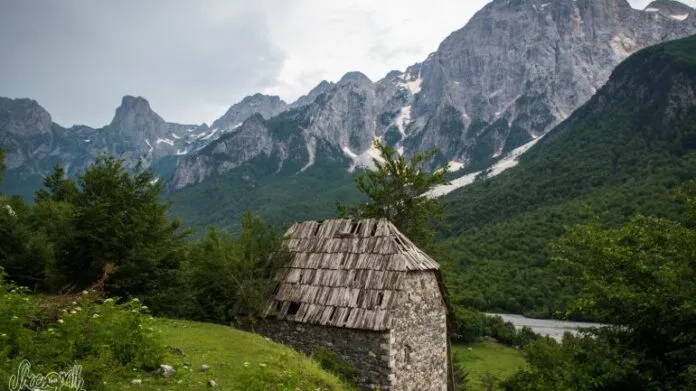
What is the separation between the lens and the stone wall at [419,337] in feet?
55.9

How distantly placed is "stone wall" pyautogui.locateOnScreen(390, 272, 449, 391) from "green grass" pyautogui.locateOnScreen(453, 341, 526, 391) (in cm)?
2373

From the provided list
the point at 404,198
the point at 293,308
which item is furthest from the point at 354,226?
the point at 404,198

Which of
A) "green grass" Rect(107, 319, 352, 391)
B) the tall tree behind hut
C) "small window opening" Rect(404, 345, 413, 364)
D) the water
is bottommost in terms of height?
the water

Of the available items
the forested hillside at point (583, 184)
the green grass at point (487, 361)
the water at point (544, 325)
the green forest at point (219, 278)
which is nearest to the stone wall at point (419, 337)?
the green forest at point (219, 278)

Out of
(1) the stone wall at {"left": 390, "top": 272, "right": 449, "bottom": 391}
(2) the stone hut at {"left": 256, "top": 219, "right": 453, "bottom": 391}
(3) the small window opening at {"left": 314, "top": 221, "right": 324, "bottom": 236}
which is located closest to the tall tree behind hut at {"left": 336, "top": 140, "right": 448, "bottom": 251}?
(3) the small window opening at {"left": 314, "top": 221, "right": 324, "bottom": 236}

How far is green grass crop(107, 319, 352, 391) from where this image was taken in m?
8.30

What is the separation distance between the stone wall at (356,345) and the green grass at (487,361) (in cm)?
2676

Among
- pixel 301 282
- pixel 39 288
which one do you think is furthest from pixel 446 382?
pixel 39 288

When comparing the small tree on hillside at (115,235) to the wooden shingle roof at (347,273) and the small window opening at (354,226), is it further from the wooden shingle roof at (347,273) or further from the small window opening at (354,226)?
the small window opening at (354,226)

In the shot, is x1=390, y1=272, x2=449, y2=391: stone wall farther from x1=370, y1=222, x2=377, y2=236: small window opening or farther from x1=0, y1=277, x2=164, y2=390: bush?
x1=0, y1=277, x2=164, y2=390: bush

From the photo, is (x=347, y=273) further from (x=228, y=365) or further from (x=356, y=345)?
(x=228, y=365)

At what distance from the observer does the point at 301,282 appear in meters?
20.1

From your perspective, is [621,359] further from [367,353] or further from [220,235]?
[220,235]

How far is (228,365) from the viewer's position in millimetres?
11594
